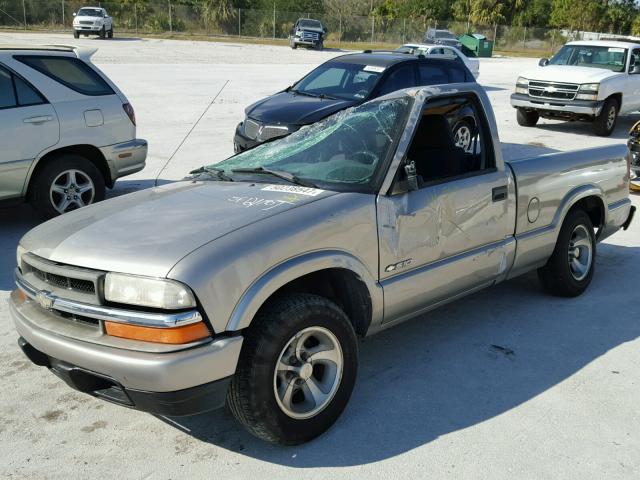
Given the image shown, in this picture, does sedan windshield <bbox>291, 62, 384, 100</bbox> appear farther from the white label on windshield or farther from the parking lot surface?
the white label on windshield

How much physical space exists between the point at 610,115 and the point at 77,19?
32.3 m

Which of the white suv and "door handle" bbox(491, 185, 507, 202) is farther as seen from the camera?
the white suv

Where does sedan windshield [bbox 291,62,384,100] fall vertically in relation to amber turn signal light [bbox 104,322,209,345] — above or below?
above

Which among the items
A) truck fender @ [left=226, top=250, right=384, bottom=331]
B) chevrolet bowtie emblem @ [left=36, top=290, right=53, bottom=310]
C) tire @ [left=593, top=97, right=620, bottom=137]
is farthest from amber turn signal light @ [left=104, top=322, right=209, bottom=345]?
tire @ [left=593, top=97, right=620, bottom=137]

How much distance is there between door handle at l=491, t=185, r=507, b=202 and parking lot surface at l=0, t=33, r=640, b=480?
0.43 meters

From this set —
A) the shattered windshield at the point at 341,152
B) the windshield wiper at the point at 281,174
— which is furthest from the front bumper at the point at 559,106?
the windshield wiper at the point at 281,174

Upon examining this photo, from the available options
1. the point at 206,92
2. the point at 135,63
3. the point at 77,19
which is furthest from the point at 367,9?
the point at 206,92

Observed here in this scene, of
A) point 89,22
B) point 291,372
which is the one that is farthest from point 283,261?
point 89,22

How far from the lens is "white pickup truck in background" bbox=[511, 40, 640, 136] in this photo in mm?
13922

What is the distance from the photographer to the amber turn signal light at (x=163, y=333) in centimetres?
304

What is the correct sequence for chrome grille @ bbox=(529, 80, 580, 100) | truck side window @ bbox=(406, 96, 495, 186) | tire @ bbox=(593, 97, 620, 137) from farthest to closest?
1. tire @ bbox=(593, 97, 620, 137)
2. chrome grille @ bbox=(529, 80, 580, 100)
3. truck side window @ bbox=(406, 96, 495, 186)

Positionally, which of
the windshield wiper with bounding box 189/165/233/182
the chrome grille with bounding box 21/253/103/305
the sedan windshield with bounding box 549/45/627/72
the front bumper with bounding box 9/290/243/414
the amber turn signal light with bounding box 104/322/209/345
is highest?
the sedan windshield with bounding box 549/45/627/72

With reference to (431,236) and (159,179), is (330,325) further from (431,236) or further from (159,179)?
(159,179)

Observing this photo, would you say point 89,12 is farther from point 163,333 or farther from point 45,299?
point 163,333
